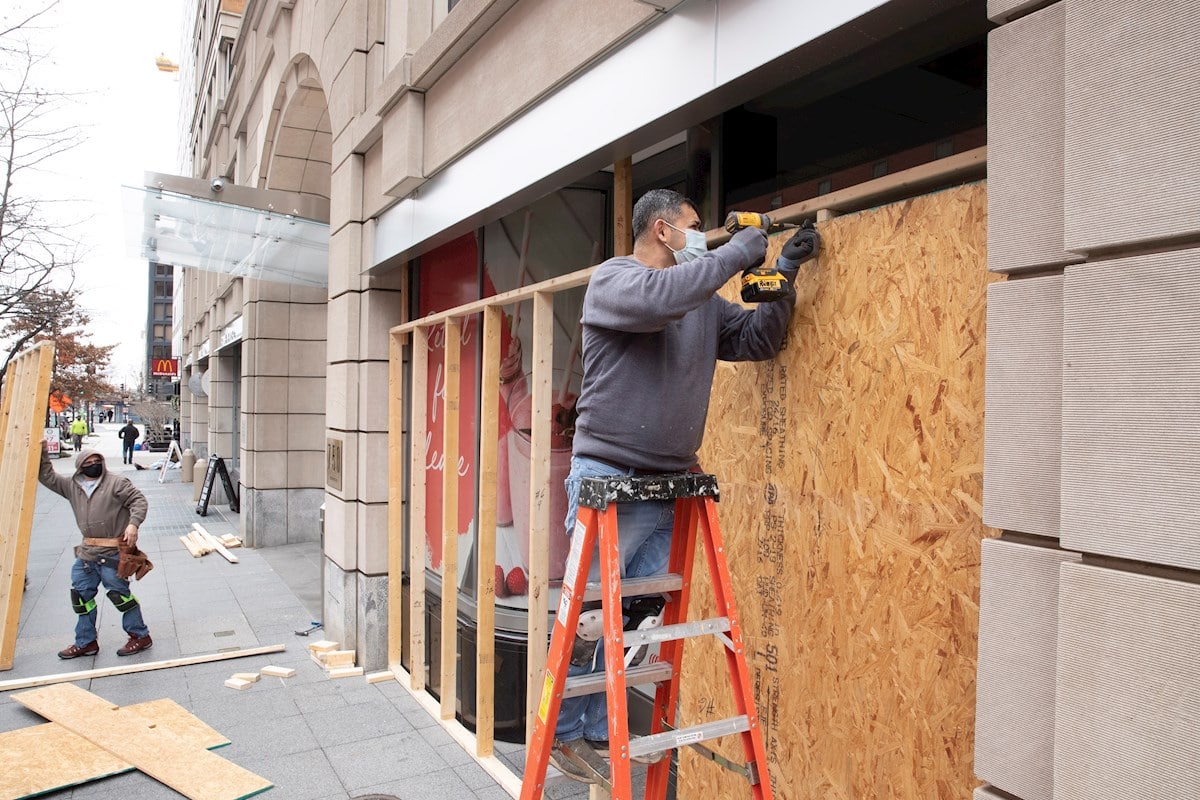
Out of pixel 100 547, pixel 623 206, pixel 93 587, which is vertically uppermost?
pixel 623 206

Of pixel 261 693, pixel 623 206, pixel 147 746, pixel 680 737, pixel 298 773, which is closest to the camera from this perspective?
pixel 680 737

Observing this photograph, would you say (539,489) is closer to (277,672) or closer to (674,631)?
(674,631)

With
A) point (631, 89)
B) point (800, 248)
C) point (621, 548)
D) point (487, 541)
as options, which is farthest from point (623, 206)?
point (487, 541)

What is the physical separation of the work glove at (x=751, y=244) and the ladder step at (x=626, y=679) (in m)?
1.39

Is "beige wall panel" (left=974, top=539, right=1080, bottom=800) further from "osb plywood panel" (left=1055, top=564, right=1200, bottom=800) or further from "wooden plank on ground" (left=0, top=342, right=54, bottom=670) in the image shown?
"wooden plank on ground" (left=0, top=342, right=54, bottom=670)

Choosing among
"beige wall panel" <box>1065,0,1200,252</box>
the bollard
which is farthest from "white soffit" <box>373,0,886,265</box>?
the bollard

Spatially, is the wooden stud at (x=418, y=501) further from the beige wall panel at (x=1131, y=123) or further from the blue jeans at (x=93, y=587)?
the beige wall panel at (x=1131, y=123)

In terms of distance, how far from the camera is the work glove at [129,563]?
7.75 m

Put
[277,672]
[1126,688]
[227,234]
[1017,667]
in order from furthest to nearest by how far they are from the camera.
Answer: [227,234]
[277,672]
[1017,667]
[1126,688]

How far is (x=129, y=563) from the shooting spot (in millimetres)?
7793

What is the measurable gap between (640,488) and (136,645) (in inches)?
273

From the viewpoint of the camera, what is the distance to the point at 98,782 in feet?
16.6

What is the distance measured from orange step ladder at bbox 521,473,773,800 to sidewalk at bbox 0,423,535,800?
2507 millimetres

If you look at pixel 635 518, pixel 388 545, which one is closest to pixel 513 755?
pixel 388 545
